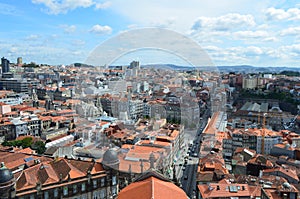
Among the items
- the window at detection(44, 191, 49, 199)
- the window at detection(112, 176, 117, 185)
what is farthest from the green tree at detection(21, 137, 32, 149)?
the window at detection(112, 176, 117, 185)

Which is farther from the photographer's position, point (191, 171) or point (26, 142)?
point (26, 142)

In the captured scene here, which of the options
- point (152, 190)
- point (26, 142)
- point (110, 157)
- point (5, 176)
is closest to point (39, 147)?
point (26, 142)

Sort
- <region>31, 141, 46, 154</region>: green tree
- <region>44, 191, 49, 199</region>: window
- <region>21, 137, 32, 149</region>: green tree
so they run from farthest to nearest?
<region>21, 137, 32, 149</region>: green tree, <region>31, 141, 46, 154</region>: green tree, <region>44, 191, 49, 199</region>: window

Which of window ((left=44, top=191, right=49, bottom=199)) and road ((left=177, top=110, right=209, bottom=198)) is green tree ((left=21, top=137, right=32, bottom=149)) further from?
window ((left=44, top=191, right=49, bottom=199))

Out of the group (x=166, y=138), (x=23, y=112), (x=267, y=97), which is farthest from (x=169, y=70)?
(x=267, y=97)

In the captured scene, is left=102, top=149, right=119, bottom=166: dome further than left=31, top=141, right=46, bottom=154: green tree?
No

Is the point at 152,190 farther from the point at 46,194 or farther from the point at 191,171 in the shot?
the point at 191,171

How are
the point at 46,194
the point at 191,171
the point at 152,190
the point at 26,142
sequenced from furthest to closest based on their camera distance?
the point at 26,142 → the point at 191,171 → the point at 46,194 → the point at 152,190

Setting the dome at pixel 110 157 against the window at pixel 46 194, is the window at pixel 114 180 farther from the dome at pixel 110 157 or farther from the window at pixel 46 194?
the window at pixel 46 194

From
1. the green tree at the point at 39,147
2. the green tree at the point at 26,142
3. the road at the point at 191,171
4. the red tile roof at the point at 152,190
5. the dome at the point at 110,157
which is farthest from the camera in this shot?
the green tree at the point at 26,142

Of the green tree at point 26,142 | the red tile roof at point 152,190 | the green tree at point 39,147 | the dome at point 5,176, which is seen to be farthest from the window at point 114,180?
the green tree at point 26,142
